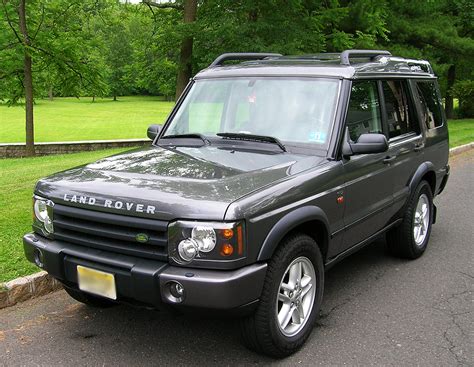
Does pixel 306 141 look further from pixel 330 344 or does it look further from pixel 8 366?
Answer: pixel 8 366

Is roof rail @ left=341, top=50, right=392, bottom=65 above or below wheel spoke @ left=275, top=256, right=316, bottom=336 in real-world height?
above

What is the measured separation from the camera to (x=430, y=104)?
5875 mm

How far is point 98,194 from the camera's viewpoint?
319 cm

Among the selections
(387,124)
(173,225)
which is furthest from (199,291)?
(387,124)

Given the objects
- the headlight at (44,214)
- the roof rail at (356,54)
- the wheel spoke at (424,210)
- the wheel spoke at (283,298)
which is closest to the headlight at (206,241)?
the wheel spoke at (283,298)

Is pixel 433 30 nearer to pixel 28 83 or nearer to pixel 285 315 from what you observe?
pixel 28 83

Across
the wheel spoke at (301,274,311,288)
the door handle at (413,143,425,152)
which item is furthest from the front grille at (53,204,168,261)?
the door handle at (413,143,425,152)

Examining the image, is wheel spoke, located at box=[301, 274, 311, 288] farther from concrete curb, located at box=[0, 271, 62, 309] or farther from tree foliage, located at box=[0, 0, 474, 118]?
tree foliage, located at box=[0, 0, 474, 118]

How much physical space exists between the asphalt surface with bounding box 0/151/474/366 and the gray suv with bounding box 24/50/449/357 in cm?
22

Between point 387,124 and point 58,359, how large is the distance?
10.9 feet

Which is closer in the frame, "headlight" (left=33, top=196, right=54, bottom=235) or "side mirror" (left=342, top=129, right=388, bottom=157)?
"headlight" (left=33, top=196, right=54, bottom=235)

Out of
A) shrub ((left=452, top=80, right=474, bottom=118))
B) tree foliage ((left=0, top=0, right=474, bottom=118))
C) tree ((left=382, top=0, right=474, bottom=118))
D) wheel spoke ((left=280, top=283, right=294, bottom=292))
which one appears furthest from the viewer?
shrub ((left=452, top=80, right=474, bottom=118))

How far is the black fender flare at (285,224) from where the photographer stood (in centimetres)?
307

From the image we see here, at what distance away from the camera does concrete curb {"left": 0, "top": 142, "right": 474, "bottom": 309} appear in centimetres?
418
